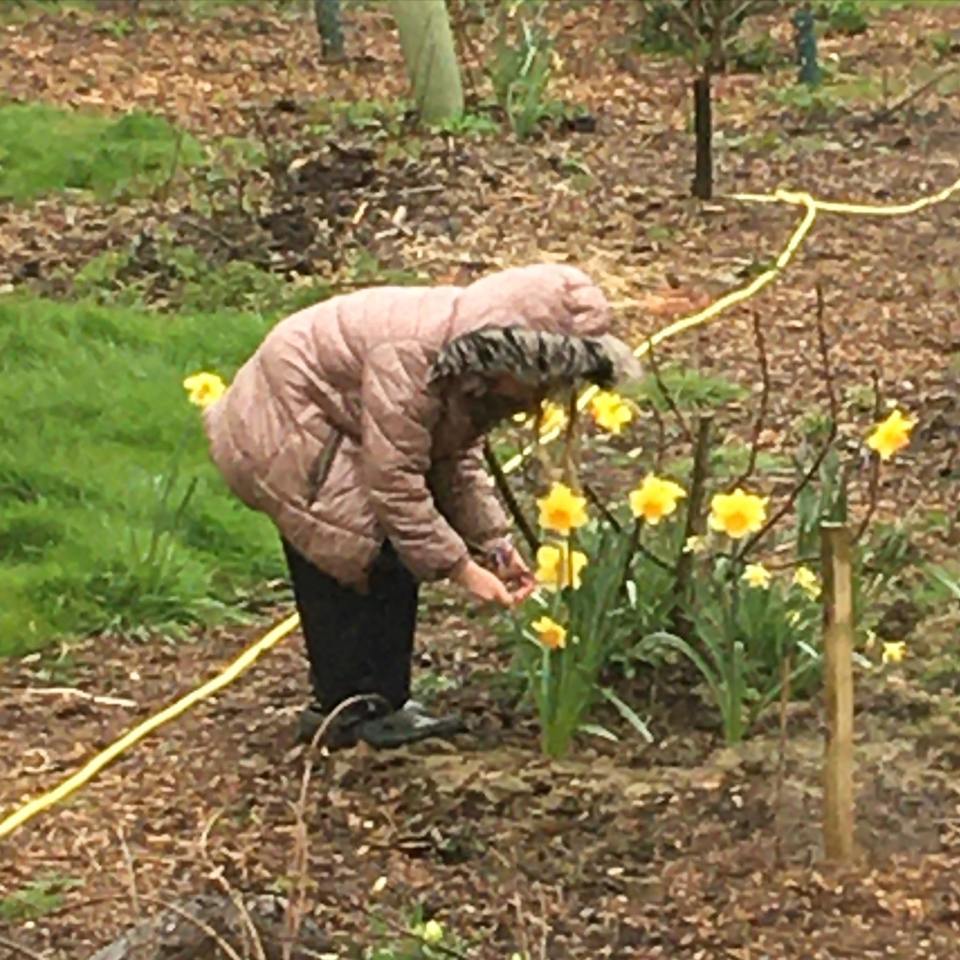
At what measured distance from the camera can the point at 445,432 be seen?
4.25 m

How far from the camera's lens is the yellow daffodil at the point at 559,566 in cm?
440

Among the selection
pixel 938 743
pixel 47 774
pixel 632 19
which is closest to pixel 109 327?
pixel 47 774

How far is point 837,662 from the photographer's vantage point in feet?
12.3

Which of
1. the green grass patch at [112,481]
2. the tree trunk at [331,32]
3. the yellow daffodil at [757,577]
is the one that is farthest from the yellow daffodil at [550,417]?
the tree trunk at [331,32]

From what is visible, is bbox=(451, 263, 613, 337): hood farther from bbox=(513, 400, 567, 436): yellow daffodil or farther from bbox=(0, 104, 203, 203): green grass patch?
bbox=(0, 104, 203, 203): green grass patch

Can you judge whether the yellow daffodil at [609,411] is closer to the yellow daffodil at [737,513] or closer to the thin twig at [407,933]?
the yellow daffodil at [737,513]

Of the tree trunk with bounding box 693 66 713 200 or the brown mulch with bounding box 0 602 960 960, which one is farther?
the tree trunk with bounding box 693 66 713 200

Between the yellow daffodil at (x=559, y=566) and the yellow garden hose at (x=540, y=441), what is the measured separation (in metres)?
0.47

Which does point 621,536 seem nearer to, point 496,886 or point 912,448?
point 496,886

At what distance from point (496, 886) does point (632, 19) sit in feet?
36.8

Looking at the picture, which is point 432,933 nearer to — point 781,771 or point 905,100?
point 781,771

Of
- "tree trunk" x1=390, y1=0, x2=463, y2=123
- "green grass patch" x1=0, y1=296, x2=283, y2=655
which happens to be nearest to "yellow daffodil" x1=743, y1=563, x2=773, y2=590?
"green grass patch" x1=0, y1=296, x2=283, y2=655

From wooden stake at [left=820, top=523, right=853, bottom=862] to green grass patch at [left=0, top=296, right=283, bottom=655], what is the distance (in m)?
2.02

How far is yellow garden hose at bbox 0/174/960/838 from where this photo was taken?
14.5 ft
